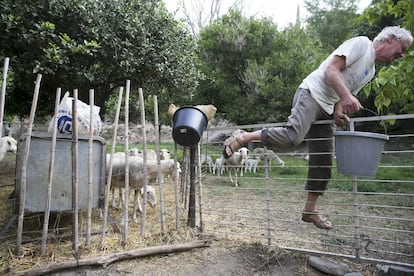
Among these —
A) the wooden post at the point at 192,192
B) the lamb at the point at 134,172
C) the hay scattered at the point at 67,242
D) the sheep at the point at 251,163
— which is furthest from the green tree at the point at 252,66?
the hay scattered at the point at 67,242

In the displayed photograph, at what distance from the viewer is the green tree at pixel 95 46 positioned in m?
3.80

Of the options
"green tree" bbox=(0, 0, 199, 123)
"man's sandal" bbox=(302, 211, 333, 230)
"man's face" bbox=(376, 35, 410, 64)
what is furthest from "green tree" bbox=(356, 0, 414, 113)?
"green tree" bbox=(0, 0, 199, 123)

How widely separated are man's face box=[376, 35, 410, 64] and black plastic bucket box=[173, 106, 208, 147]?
1481 millimetres

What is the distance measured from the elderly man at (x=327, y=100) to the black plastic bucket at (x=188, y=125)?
0.39 m

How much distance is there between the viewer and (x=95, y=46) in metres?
3.92

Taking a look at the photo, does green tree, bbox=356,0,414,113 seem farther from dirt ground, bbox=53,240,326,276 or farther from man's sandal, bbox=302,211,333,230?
dirt ground, bbox=53,240,326,276

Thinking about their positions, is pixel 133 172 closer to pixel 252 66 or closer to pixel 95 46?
pixel 95 46

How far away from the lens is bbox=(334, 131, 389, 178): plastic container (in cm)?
199

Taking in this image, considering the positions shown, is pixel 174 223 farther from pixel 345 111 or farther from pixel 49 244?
pixel 345 111

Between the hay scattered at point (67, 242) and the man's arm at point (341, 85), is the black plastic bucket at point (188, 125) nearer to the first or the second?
the hay scattered at point (67, 242)

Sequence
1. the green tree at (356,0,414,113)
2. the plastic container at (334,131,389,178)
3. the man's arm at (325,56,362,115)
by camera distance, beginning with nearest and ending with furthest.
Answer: the plastic container at (334,131,389,178), the man's arm at (325,56,362,115), the green tree at (356,0,414,113)

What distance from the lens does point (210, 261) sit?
2535 mm

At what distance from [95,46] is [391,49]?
323 centimetres

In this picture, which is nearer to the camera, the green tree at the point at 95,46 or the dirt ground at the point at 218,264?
the dirt ground at the point at 218,264
